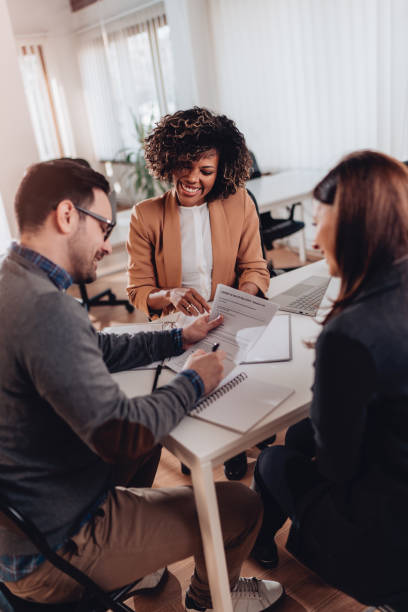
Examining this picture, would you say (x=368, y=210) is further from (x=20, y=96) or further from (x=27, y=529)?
(x=20, y=96)

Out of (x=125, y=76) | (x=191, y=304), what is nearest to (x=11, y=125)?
(x=191, y=304)

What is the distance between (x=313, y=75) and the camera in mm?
4148

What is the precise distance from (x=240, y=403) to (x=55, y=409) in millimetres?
418

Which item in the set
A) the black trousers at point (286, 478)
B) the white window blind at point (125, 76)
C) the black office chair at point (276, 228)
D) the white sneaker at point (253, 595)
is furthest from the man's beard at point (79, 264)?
the white window blind at point (125, 76)

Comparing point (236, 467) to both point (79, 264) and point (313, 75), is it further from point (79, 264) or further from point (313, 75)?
point (313, 75)

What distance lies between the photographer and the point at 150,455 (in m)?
1.47

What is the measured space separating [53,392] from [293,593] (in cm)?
106


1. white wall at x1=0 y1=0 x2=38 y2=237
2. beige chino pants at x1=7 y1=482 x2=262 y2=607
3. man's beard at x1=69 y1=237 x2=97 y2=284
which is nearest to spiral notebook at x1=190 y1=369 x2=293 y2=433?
beige chino pants at x1=7 y1=482 x2=262 y2=607

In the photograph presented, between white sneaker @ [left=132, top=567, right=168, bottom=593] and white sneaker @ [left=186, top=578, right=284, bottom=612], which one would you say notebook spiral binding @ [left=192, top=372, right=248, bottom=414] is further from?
white sneaker @ [left=132, top=567, right=168, bottom=593]

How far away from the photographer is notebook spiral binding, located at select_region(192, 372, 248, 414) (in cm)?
115

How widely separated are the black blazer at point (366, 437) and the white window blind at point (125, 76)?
523 cm

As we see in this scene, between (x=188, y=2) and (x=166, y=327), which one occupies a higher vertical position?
(x=188, y=2)

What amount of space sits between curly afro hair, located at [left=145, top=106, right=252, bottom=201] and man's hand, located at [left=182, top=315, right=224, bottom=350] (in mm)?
635

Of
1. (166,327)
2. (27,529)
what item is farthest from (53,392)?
(166,327)
